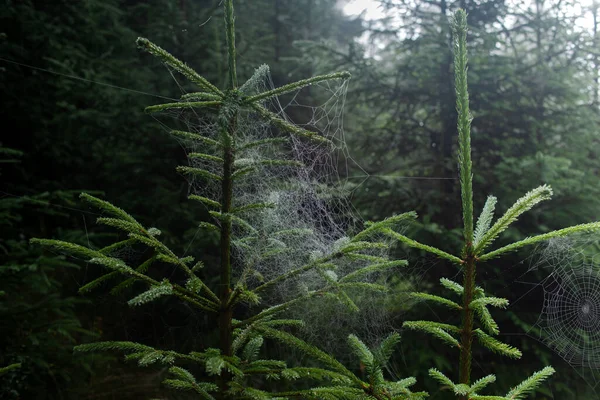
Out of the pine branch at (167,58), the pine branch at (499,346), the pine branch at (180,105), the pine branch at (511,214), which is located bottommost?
the pine branch at (499,346)

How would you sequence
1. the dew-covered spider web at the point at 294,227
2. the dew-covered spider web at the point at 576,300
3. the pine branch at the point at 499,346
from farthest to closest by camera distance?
the dew-covered spider web at the point at 576,300 → the dew-covered spider web at the point at 294,227 → the pine branch at the point at 499,346

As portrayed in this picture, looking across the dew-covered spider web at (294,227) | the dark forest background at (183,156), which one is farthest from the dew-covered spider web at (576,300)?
the dew-covered spider web at (294,227)

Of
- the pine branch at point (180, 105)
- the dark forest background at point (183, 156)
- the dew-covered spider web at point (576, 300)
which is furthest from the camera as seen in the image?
the dark forest background at point (183, 156)

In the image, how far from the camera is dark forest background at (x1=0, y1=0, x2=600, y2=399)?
3500mm

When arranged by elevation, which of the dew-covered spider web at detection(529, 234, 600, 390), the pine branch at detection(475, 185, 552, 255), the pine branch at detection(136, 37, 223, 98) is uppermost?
the pine branch at detection(136, 37, 223, 98)

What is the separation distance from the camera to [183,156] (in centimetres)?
485

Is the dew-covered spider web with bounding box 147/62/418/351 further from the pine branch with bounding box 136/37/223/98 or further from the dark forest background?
the dark forest background

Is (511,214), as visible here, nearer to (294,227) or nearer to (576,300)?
(294,227)

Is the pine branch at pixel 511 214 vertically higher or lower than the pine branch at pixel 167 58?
lower

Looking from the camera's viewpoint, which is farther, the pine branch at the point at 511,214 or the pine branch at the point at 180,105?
the pine branch at the point at 180,105

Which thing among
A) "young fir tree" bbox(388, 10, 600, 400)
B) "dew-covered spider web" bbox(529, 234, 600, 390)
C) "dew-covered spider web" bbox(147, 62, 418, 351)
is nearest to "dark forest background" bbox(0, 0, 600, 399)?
"dew-covered spider web" bbox(529, 234, 600, 390)

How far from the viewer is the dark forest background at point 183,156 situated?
350 cm

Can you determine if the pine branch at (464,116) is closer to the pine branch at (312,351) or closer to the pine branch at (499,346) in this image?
the pine branch at (499,346)

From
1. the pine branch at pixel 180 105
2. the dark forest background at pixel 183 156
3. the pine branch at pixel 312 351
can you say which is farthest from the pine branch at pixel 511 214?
the dark forest background at pixel 183 156
